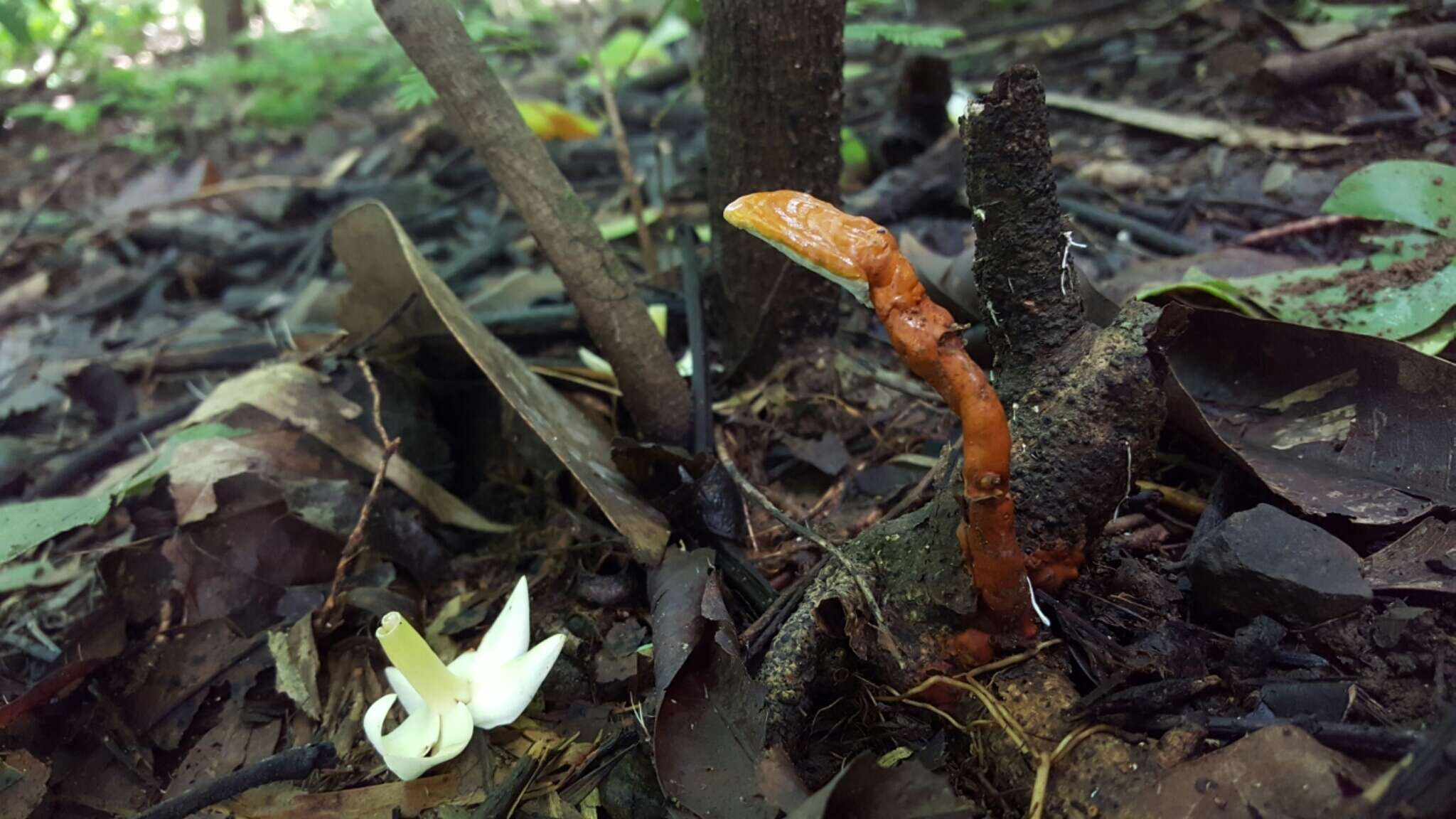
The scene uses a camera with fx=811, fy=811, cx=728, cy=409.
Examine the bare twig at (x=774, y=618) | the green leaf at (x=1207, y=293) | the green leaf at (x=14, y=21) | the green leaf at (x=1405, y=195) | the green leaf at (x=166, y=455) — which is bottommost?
the bare twig at (x=774, y=618)

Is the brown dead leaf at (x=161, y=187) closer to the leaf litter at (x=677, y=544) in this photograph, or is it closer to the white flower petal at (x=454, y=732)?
the leaf litter at (x=677, y=544)

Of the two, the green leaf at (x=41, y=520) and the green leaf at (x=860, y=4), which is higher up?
the green leaf at (x=860, y=4)

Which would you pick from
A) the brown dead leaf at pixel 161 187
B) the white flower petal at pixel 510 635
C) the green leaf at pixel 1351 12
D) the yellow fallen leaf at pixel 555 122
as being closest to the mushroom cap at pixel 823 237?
the white flower petal at pixel 510 635

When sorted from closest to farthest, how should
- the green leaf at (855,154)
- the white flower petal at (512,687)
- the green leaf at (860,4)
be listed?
the white flower petal at (512,687), the green leaf at (860,4), the green leaf at (855,154)

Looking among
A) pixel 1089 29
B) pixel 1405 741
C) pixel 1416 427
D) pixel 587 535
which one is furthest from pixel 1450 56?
pixel 587 535

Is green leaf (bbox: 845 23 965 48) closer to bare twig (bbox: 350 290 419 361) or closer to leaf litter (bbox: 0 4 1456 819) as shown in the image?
leaf litter (bbox: 0 4 1456 819)

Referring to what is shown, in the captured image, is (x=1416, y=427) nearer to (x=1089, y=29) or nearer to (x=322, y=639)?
(x=322, y=639)

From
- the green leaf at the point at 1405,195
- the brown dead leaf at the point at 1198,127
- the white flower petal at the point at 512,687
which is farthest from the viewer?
the brown dead leaf at the point at 1198,127
